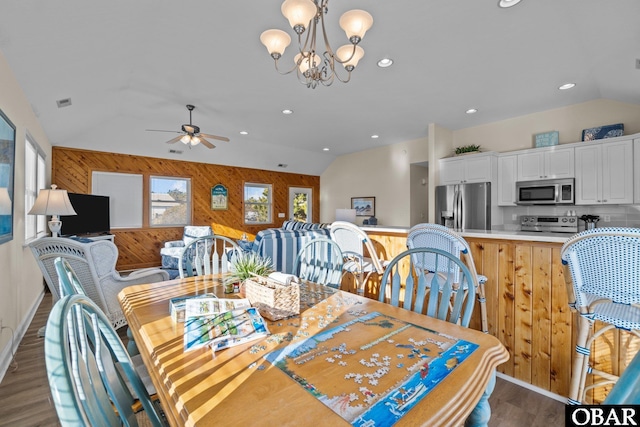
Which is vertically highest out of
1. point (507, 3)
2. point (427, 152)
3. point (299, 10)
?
point (507, 3)

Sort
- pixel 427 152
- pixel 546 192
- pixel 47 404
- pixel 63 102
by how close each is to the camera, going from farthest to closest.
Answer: pixel 427 152
pixel 546 192
pixel 63 102
pixel 47 404

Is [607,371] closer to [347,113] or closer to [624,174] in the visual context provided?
[624,174]

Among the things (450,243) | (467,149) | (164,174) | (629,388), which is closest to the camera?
(629,388)

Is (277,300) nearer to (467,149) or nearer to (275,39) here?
(275,39)

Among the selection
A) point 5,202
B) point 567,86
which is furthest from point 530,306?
point 5,202

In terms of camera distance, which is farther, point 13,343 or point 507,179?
point 507,179

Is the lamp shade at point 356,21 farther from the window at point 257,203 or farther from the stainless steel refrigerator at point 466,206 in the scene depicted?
the window at point 257,203

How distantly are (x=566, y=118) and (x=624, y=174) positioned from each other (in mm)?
1162

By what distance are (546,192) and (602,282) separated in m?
3.60

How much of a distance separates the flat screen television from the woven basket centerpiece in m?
4.72

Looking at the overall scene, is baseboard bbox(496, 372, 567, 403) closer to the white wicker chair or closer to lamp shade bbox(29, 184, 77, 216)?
the white wicker chair

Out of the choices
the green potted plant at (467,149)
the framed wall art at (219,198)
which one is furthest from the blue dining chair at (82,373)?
the framed wall art at (219,198)

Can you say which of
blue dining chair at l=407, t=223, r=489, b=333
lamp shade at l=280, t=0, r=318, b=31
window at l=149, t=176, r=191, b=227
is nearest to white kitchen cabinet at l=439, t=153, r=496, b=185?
blue dining chair at l=407, t=223, r=489, b=333

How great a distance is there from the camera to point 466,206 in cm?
483
